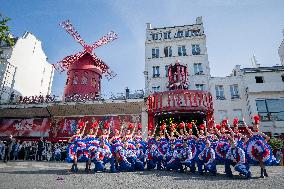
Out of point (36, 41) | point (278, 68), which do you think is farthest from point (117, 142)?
point (36, 41)

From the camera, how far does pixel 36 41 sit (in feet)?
119

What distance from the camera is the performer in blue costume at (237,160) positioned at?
332 inches

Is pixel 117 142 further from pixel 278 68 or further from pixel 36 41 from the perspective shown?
pixel 36 41

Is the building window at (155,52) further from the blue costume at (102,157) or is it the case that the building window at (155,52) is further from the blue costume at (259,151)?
the blue costume at (259,151)

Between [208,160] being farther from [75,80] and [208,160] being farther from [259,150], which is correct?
[75,80]

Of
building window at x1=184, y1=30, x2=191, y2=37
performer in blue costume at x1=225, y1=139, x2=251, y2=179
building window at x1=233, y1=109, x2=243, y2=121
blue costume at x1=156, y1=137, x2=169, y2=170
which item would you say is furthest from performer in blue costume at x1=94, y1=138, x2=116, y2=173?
building window at x1=184, y1=30, x2=191, y2=37

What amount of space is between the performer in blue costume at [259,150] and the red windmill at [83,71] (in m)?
22.2

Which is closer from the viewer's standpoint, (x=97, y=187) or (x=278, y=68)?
(x=97, y=187)

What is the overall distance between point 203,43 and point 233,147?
70.6 ft

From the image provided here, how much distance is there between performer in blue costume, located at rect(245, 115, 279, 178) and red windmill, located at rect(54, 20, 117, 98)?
72.7 ft

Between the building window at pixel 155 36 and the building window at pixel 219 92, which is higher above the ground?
the building window at pixel 155 36

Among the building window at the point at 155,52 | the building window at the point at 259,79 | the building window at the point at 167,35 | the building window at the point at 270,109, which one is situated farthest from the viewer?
the building window at the point at 167,35

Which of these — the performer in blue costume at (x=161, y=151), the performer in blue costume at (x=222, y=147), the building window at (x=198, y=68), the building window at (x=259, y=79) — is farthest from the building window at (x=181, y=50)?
the performer in blue costume at (x=222, y=147)

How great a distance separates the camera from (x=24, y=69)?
33.2m
